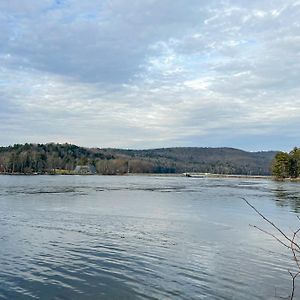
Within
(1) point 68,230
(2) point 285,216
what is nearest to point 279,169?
(2) point 285,216

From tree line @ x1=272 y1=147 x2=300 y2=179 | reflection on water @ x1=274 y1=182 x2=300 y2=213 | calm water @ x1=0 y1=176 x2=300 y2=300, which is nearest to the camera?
calm water @ x1=0 y1=176 x2=300 y2=300

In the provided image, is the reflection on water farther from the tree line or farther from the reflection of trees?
the tree line

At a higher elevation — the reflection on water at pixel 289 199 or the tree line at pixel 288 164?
the tree line at pixel 288 164

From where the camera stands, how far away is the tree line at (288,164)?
113125mm

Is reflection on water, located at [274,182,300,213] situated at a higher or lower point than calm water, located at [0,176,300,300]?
higher

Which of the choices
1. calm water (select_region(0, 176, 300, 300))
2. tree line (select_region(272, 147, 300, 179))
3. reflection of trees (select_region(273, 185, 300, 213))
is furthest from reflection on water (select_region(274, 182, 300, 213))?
tree line (select_region(272, 147, 300, 179))

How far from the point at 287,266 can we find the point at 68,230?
38.2ft

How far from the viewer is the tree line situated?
4454 inches

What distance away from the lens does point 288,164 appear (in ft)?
379

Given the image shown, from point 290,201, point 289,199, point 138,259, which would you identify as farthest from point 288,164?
point 138,259

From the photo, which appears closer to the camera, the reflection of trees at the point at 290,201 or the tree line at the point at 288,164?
the reflection of trees at the point at 290,201

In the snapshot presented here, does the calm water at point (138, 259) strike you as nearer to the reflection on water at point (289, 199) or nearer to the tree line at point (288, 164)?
the reflection on water at point (289, 199)

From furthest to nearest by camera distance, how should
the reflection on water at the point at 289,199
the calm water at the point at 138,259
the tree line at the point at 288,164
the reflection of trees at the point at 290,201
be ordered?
the tree line at the point at 288,164 < the reflection on water at the point at 289,199 < the reflection of trees at the point at 290,201 < the calm water at the point at 138,259

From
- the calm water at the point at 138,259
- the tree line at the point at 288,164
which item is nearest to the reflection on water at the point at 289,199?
the calm water at the point at 138,259
